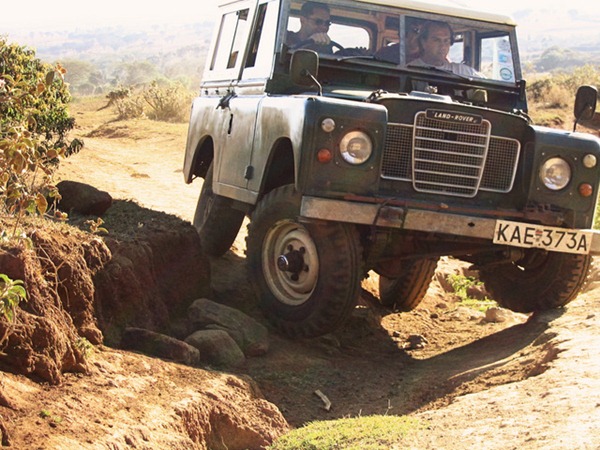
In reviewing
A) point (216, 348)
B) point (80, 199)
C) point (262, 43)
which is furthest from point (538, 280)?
point (80, 199)

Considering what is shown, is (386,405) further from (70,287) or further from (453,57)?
(453,57)

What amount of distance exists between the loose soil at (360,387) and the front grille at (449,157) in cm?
A: 109

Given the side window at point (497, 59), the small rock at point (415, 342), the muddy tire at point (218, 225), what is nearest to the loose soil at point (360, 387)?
the small rock at point (415, 342)

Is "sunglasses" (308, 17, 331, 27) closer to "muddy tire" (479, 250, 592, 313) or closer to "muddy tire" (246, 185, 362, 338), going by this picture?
"muddy tire" (246, 185, 362, 338)

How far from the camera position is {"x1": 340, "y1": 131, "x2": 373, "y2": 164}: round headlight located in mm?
6668

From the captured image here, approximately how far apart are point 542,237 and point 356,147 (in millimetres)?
1362

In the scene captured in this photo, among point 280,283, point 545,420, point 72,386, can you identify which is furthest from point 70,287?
point 545,420

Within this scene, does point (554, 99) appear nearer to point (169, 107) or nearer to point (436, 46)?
point (169, 107)

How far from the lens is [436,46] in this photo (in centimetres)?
812

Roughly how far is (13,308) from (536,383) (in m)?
2.79

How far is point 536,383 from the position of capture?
19.1 ft

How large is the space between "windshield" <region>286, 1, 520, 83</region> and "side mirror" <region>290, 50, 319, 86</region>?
731 millimetres

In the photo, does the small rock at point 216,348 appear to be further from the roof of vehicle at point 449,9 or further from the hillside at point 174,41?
the hillside at point 174,41

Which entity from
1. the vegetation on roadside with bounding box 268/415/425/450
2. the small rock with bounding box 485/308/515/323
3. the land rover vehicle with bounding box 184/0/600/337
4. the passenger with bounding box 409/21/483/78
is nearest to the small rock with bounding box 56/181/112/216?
the land rover vehicle with bounding box 184/0/600/337
